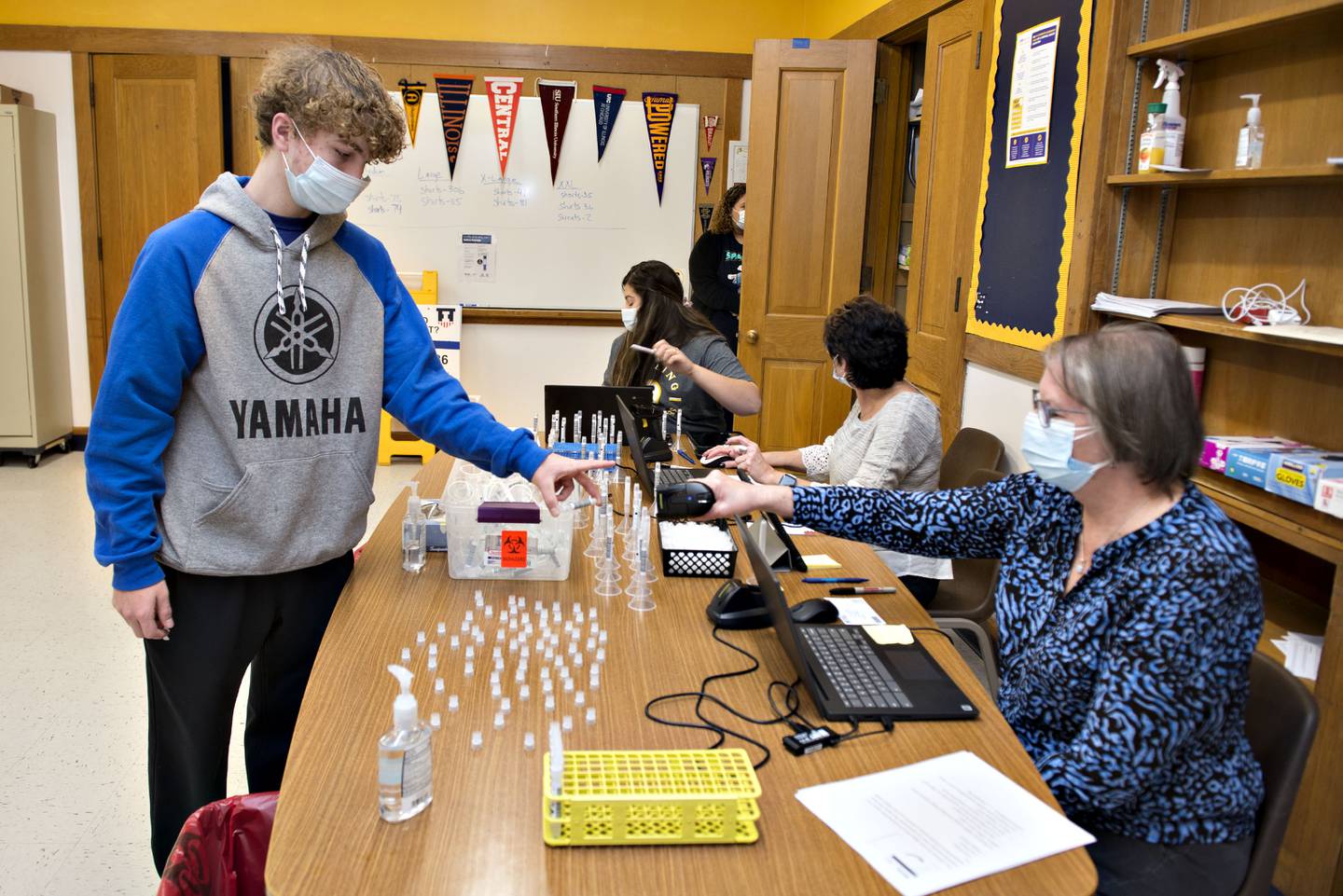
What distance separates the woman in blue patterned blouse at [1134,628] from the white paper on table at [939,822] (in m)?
0.16

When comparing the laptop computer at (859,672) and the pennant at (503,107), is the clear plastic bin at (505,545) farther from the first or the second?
the pennant at (503,107)

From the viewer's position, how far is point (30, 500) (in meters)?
5.08

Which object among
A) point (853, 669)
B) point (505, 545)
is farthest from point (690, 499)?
point (853, 669)

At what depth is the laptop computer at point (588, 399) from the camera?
3121 mm

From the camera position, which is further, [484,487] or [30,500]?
[30,500]

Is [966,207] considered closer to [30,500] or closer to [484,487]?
[484,487]

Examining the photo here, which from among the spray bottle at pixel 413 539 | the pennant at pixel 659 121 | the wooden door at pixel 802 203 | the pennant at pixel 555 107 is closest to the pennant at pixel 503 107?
the pennant at pixel 555 107

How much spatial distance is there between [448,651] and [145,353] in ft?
2.16

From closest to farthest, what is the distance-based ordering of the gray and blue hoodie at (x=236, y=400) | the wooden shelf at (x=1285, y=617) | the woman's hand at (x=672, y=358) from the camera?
1. the gray and blue hoodie at (x=236, y=400)
2. the wooden shelf at (x=1285, y=617)
3. the woman's hand at (x=672, y=358)

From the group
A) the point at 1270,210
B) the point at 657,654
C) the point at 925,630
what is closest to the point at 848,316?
the point at 1270,210

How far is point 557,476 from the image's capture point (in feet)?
6.28

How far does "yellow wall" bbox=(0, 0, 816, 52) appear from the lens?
579 centimetres

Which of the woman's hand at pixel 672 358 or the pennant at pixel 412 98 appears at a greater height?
the pennant at pixel 412 98

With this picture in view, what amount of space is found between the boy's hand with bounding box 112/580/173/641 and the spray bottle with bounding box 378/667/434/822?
65cm
